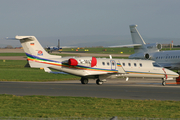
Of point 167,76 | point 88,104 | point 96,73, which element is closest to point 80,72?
point 96,73

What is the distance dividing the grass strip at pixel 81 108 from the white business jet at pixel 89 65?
34.4ft

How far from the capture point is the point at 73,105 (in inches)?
658

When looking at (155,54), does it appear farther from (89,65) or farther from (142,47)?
(89,65)

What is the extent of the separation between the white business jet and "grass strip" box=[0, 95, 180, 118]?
10499mm

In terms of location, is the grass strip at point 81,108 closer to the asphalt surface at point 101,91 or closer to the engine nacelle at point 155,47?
the asphalt surface at point 101,91

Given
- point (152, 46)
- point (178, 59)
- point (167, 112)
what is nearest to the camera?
point (167, 112)

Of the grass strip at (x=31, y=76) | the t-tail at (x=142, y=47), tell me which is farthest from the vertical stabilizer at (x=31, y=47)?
the t-tail at (x=142, y=47)

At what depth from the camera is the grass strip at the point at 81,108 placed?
13.7 m

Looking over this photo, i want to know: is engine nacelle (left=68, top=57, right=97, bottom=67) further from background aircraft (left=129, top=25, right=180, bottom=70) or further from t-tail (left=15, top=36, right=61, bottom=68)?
background aircraft (left=129, top=25, right=180, bottom=70)

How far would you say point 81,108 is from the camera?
15.7m

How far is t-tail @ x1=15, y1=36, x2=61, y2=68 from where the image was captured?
2955 cm

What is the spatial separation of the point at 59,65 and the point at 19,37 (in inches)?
183

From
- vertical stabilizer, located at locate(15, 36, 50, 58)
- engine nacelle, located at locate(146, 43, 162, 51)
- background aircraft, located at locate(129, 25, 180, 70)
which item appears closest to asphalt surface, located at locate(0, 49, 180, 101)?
vertical stabilizer, located at locate(15, 36, 50, 58)

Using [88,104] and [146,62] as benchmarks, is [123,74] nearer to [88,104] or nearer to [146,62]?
[146,62]
